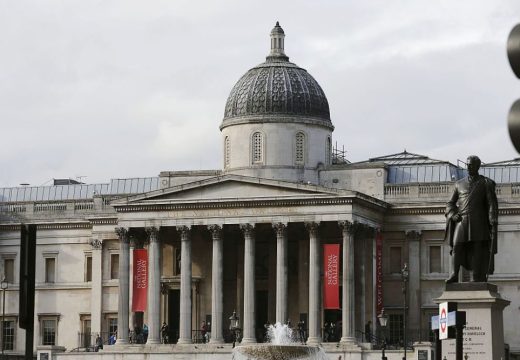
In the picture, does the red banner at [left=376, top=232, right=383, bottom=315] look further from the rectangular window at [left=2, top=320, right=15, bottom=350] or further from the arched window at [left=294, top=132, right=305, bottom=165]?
the rectangular window at [left=2, top=320, right=15, bottom=350]

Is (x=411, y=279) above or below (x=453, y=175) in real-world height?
below

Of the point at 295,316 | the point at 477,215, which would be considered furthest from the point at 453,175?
the point at 477,215

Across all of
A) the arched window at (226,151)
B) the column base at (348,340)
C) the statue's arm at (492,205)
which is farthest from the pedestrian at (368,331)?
the statue's arm at (492,205)

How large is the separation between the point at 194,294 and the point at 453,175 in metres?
18.1

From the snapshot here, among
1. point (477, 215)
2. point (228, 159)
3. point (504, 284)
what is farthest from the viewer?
point (228, 159)

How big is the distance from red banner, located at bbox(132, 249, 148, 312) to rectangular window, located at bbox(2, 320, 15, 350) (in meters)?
12.8

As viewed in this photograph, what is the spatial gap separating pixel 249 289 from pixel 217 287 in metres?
2.00

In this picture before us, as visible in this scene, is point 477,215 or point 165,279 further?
point 165,279

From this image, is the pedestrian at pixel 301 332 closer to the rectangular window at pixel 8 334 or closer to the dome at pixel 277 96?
the dome at pixel 277 96

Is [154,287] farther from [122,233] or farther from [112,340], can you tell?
[112,340]

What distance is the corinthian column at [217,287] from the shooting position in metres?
91.7

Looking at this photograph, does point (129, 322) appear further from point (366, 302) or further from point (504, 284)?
point (504, 284)

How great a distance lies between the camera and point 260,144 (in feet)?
322

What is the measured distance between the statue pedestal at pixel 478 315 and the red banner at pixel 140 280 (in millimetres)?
62146
